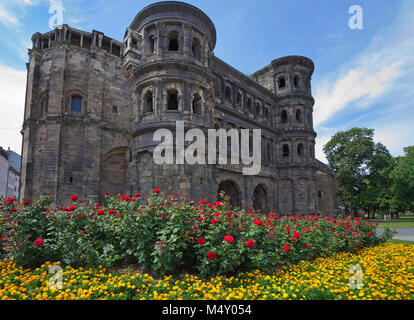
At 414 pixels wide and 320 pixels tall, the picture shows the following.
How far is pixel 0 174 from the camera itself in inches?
1783

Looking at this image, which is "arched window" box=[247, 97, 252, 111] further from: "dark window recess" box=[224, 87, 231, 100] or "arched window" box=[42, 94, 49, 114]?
"arched window" box=[42, 94, 49, 114]

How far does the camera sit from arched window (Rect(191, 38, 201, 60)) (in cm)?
1642

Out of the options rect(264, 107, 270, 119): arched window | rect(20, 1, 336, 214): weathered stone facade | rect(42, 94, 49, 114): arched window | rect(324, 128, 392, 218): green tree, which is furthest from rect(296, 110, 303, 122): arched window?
rect(42, 94, 49, 114): arched window

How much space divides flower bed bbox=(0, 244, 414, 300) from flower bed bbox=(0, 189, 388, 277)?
0.31m

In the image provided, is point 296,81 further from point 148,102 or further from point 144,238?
point 144,238

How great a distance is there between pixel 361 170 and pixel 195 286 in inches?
1562

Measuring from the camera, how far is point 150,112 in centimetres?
1477

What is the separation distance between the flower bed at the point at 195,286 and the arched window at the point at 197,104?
39.0 ft

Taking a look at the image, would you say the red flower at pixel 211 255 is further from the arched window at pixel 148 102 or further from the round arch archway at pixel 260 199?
the round arch archway at pixel 260 199

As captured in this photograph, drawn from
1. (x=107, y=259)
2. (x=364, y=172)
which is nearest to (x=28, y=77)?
(x=107, y=259)

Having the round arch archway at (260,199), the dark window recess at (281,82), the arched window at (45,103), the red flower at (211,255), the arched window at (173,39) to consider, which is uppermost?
the dark window recess at (281,82)

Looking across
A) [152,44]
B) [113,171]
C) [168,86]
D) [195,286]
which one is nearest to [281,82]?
[152,44]

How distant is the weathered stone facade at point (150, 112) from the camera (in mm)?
14750

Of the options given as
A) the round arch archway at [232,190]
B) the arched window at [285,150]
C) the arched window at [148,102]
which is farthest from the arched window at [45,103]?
the arched window at [285,150]
